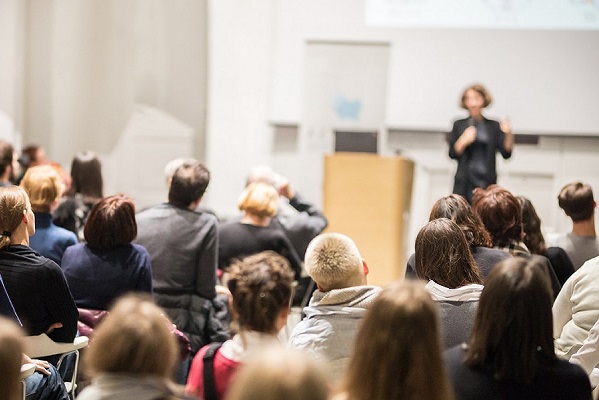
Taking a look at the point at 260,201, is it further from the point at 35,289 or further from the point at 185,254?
the point at 35,289

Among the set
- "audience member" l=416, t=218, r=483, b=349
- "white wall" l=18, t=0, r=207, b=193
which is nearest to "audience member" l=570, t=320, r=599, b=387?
"audience member" l=416, t=218, r=483, b=349

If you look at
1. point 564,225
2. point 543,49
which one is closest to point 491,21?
point 543,49

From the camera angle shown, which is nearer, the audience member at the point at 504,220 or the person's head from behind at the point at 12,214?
the person's head from behind at the point at 12,214

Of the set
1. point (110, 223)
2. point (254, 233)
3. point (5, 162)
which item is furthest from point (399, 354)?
point (5, 162)

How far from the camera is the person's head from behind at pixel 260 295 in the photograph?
2.19m

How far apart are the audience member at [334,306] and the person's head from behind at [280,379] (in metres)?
1.29

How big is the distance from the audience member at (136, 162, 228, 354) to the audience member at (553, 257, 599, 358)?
5.32 ft

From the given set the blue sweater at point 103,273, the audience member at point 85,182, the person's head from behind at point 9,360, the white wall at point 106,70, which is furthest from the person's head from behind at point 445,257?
the white wall at point 106,70

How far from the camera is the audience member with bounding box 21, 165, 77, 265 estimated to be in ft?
12.3

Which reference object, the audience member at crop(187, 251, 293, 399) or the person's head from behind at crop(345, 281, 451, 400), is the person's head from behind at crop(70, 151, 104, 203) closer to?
the audience member at crop(187, 251, 293, 399)

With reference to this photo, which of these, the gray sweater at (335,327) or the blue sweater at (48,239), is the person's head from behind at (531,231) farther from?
the blue sweater at (48,239)

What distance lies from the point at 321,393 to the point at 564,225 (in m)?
5.78

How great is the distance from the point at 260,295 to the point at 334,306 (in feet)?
1.96

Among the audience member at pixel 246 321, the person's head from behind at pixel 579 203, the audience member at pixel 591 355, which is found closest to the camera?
the audience member at pixel 246 321
